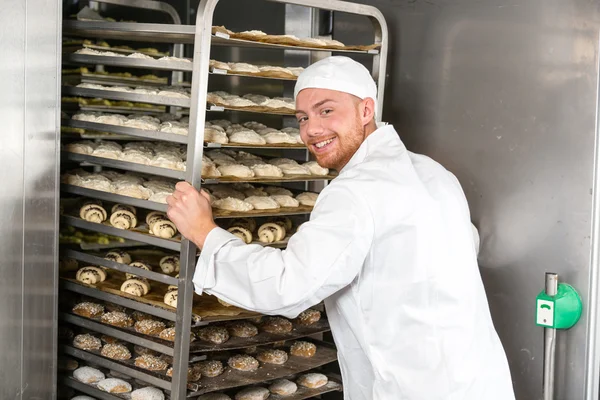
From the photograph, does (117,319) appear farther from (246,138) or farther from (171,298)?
(246,138)

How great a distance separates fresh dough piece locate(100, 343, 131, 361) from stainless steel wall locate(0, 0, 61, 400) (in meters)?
0.22

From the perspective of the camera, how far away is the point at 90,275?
2906 millimetres

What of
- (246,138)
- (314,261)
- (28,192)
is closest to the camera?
(314,261)

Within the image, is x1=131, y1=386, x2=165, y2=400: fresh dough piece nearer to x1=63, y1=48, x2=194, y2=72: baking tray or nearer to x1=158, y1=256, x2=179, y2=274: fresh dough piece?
x1=158, y1=256, x2=179, y2=274: fresh dough piece

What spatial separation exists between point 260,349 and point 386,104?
1236 millimetres

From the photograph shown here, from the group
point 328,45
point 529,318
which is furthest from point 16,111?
point 529,318

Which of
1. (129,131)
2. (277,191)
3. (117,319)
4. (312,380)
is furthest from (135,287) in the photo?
(312,380)

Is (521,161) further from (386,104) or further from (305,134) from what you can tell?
(305,134)

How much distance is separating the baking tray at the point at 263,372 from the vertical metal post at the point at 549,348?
0.85 m

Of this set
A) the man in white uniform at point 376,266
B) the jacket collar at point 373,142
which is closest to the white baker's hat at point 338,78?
the man in white uniform at point 376,266

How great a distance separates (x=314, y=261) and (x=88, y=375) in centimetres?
140

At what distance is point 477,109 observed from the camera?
2.91m

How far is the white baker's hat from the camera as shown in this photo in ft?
7.20

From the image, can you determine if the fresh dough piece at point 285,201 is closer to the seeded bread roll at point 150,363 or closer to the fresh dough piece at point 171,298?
the fresh dough piece at point 171,298
